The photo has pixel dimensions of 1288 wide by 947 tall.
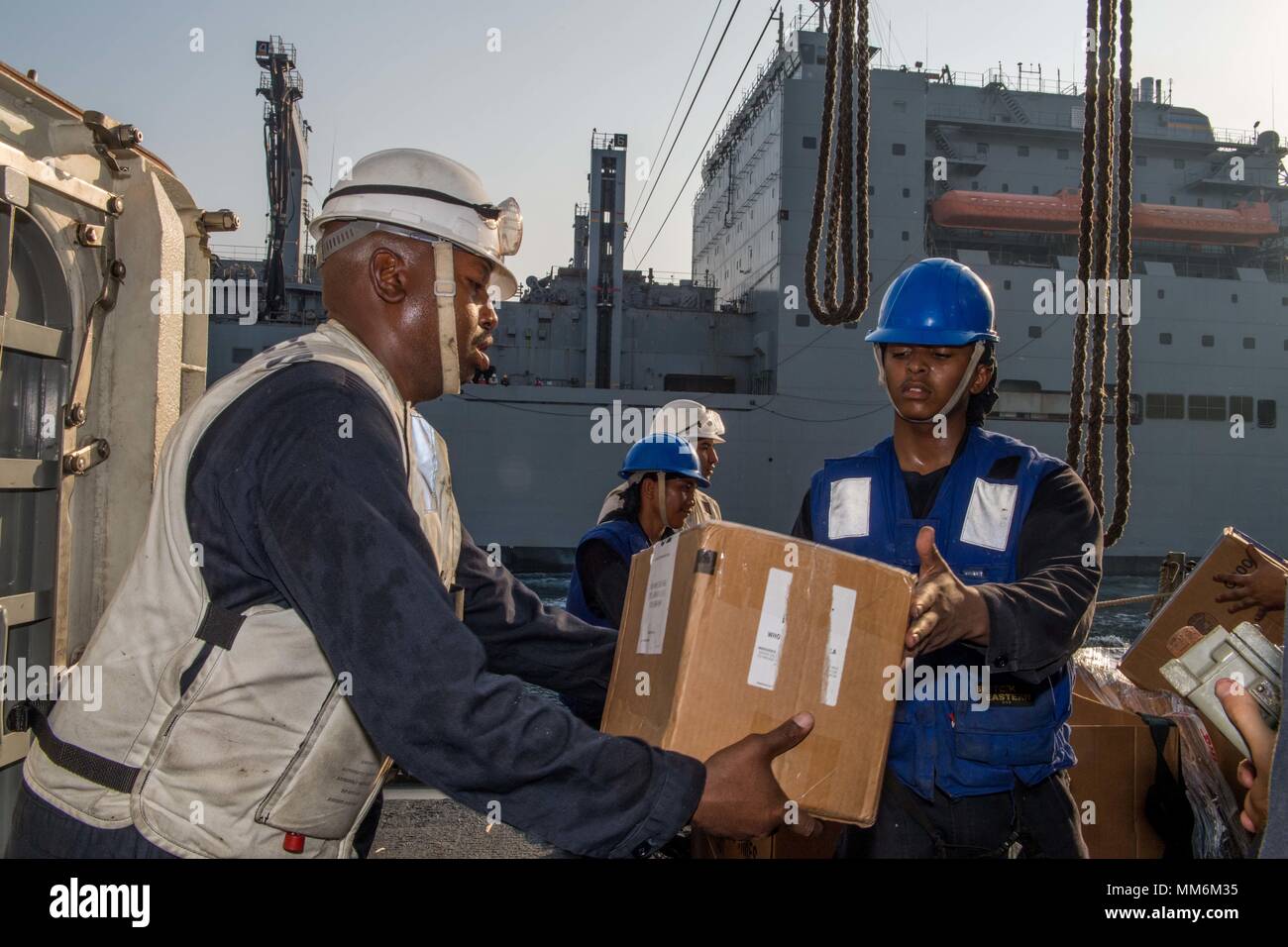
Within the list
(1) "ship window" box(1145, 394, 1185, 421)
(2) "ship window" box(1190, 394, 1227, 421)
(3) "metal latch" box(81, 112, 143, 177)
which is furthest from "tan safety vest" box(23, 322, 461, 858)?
(2) "ship window" box(1190, 394, 1227, 421)

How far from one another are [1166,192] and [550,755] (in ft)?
113

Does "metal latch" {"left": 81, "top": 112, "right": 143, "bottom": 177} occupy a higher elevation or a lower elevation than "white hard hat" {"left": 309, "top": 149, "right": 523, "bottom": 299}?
higher

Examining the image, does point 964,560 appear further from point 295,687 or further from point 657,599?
point 295,687

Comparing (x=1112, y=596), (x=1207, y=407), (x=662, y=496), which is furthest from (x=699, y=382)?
(x=662, y=496)

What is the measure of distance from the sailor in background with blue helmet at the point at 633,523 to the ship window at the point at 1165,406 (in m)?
26.6

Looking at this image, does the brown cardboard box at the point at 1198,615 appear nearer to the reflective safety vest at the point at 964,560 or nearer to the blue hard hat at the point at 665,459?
the reflective safety vest at the point at 964,560

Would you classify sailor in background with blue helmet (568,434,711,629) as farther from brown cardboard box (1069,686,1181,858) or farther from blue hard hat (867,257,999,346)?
brown cardboard box (1069,686,1181,858)

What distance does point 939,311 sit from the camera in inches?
92.5

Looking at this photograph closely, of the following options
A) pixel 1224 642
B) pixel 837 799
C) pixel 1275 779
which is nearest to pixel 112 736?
pixel 837 799

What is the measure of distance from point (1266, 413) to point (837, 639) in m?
31.2

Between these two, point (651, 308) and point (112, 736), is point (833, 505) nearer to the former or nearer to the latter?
point (112, 736)

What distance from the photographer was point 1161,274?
2705cm

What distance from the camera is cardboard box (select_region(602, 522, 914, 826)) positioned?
1595 millimetres

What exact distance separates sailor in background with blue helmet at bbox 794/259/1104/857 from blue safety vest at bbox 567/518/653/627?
1.31 meters
